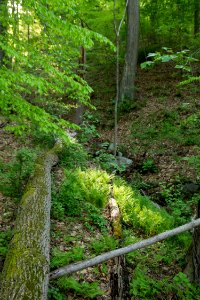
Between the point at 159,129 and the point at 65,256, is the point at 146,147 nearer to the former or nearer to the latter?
the point at 159,129

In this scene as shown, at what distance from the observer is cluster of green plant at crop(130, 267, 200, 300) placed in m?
3.74

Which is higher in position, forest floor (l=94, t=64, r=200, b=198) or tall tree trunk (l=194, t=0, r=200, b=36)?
tall tree trunk (l=194, t=0, r=200, b=36)

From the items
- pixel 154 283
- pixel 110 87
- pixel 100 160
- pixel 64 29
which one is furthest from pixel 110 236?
pixel 110 87

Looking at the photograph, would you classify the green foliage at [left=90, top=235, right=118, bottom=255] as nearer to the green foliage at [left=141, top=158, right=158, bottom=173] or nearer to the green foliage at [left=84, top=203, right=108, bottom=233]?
the green foliage at [left=84, top=203, right=108, bottom=233]

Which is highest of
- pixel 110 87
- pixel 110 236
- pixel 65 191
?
pixel 110 87

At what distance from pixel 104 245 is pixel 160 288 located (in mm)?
1026

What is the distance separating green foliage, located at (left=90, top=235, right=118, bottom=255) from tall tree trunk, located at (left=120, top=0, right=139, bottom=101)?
384 inches

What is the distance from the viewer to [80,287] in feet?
11.5

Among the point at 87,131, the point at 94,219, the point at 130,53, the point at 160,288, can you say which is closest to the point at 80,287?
the point at 160,288

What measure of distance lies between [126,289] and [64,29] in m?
3.93

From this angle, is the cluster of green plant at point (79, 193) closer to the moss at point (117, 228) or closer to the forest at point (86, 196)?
the forest at point (86, 196)

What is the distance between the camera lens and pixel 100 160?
29.6ft

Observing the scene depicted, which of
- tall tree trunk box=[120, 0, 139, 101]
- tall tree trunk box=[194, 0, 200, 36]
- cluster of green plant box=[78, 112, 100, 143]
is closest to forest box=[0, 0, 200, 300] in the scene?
cluster of green plant box=[78, 112, 100, 143]

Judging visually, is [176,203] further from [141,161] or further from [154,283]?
[154,283]
